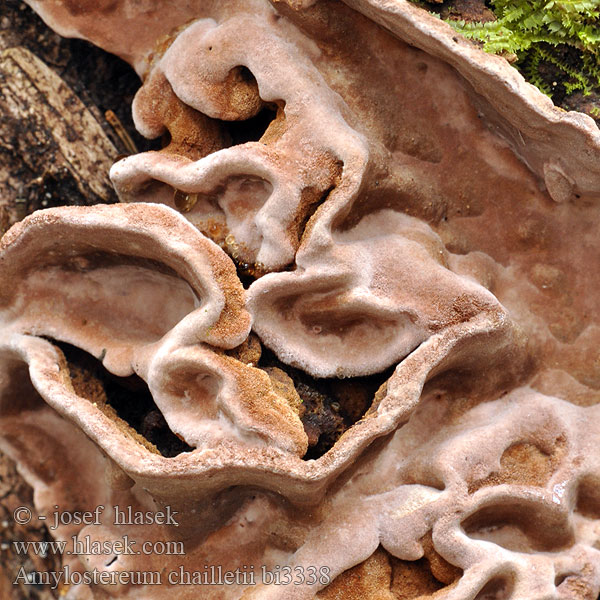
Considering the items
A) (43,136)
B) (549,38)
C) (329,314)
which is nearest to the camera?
(329,314)

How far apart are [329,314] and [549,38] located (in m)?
1.39

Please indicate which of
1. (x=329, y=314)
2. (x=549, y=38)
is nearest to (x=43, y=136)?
(x=329, y=314)

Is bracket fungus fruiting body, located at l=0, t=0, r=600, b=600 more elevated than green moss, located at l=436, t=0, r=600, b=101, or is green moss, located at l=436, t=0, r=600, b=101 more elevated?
green moss, located at l=436, t=0, r=600, b=101

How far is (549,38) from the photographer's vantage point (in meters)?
2.95

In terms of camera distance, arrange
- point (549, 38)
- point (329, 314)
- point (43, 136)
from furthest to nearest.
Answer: point (43, 136) < point (549, 38) < point (329, 314)

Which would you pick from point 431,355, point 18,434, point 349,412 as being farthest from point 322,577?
point 18,434

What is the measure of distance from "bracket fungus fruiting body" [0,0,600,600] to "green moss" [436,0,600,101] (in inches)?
11.2

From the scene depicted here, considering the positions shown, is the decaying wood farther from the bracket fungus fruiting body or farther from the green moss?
the green moss

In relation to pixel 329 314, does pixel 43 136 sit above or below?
below

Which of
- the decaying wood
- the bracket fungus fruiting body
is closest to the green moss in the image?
the bracket fungus fruiting body

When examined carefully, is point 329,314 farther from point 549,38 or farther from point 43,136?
point 43,136

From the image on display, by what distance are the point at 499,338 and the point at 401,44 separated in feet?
3.76

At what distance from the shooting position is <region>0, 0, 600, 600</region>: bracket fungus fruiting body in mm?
2607

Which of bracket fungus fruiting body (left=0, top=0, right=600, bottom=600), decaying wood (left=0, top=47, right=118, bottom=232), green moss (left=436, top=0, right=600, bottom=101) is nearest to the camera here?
bracket fungus fruiting body (left=0, top=0, right=600, bottom=600)
